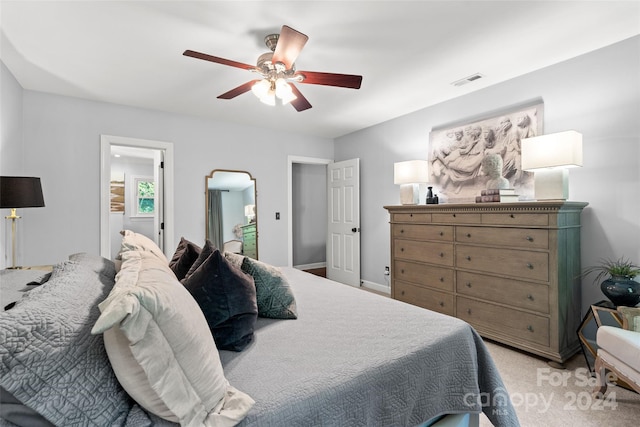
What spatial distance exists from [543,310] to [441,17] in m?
2.27

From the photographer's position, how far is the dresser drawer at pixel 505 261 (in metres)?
2.34

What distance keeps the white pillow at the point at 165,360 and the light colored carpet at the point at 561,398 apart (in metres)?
1.66

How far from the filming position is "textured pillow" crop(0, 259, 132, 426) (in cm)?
64

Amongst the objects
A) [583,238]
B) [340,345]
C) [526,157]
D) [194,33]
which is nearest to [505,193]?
[526,157]

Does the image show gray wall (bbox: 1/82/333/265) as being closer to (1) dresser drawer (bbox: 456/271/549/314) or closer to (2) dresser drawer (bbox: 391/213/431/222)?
(2) dresser drawer (bbox: 391/213/431/222)

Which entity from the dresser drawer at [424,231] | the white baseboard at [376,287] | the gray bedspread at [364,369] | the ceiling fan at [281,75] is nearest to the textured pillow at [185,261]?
the gray bedspread at [364,369]

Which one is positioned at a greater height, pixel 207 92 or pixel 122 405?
pixel 207 92

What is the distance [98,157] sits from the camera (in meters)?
3.47

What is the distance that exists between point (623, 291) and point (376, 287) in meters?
2.81

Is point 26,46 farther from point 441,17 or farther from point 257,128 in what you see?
point 441,17

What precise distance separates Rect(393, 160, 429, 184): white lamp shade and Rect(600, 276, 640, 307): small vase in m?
1.88

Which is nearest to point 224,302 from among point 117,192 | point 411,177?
point 411,177

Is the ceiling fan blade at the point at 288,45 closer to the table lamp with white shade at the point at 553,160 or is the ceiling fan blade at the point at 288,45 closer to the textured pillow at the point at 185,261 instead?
the textured pillow at the point at 185,261

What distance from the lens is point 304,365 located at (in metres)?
A: 1.06
